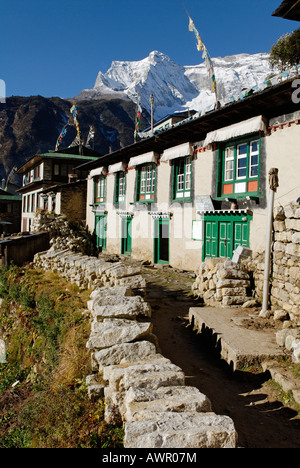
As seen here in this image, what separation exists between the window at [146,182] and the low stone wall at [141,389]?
1148cm

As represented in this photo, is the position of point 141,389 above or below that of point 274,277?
below

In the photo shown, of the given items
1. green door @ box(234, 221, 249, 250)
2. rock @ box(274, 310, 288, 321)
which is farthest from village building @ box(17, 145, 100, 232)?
rock @ box(274, 310, 288, 321)

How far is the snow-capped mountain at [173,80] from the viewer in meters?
144

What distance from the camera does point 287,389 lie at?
484cm

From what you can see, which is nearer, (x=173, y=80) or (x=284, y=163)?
(x=284, y=163)

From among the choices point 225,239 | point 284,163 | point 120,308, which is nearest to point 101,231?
point 225,239

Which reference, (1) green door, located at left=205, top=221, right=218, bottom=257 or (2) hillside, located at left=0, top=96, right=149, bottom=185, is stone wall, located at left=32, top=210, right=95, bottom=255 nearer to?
(1) green door, located at left=205, top=221, right=218, bottom=257

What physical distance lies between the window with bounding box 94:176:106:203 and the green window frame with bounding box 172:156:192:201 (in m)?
8.02

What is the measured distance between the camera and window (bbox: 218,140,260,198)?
11791 millimetres

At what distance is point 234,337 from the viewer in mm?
6480

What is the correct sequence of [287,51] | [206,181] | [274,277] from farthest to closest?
[287,51]
[206,181]
[274,277]

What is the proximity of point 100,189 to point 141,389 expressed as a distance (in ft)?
67.9

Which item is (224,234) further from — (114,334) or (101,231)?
(101,231)
